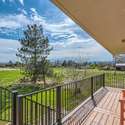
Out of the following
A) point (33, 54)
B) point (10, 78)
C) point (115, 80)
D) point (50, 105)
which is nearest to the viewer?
point (50, 105)

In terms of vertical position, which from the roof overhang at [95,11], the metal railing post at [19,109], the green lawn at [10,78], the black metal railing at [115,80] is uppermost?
the roof overhang at [95,11]

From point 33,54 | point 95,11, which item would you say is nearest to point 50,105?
point 95,11

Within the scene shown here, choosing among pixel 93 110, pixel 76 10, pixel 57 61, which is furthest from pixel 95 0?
pixel 57 61

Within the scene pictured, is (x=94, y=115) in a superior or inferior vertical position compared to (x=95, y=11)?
inferior

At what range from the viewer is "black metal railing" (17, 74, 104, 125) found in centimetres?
274

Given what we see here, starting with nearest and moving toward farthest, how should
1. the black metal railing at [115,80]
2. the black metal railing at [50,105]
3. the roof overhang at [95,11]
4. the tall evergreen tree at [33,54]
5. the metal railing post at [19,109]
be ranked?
the roof overhang at [95,11] → the metal railing post at [19,109] → the black metal railing at [50,105] → the black metal railing at [115,80] → the tall evergreen tree at [33,54]

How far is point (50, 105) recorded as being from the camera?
437cm

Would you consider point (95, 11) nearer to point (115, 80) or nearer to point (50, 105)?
point (50, 105)

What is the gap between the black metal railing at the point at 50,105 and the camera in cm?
274

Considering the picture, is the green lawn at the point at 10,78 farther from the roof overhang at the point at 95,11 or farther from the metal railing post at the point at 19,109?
the metal railing post at the point at 19,109

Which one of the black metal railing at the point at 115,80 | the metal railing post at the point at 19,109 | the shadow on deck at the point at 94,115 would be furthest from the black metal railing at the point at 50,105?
the black metal railing at the point at 115,80

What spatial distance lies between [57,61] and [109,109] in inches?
573

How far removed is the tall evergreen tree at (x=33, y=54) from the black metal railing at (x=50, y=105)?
1167 cm

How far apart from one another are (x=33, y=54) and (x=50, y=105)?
1378 cm
